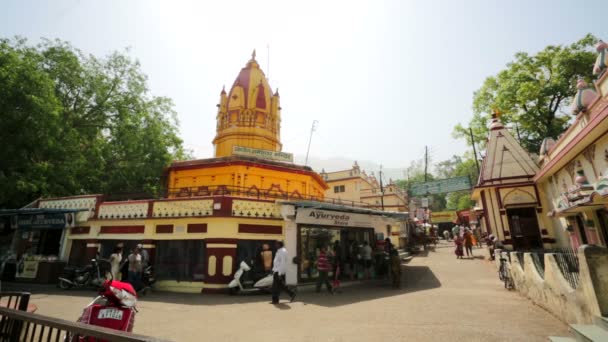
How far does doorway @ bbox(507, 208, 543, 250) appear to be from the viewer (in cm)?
1594

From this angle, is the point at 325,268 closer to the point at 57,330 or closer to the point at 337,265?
the point at 337,265

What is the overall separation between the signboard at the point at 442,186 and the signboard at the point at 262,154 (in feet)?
66.8

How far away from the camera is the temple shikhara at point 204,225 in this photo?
12.2 meters

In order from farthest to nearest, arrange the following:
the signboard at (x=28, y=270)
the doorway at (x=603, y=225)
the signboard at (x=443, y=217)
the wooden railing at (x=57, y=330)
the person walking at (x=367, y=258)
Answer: the signboard at (x=443, y=217)
the person walking at (x=367, y=258)
the signboard at (x=28, y=270)
the doorway at (x=603, y=225)
the wooden railing at (x=57, y=330)

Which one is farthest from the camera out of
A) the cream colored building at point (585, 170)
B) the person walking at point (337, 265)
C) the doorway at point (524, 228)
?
the doorway at point (524, 228)

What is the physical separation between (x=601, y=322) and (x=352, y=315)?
499cm

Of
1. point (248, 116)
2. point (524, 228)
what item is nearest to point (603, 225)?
point (524, 228)

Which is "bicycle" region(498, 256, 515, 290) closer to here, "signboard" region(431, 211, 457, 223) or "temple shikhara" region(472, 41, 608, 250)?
"temple shikhara" region(472, 41, 608, 250)

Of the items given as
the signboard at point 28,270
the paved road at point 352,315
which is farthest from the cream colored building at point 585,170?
the signboard at point 28,270

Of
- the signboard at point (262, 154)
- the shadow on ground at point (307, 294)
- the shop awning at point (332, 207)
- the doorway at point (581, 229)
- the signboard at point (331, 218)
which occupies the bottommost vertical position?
the shadow on ground at point (307, 294)

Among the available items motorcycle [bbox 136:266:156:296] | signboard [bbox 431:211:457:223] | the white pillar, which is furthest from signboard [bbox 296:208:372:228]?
signboard [bbox 431:211:457:223]

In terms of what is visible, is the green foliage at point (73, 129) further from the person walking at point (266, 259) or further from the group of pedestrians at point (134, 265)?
the person walking at point (266, 259)

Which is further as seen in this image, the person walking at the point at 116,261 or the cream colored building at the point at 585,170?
the person walking at the point at 116,261

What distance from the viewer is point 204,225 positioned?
12.4 meters
